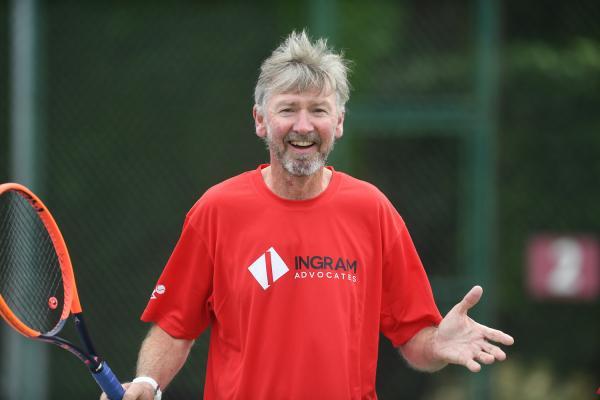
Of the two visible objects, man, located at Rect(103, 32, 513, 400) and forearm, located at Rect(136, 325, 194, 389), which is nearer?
man, located at Rect(103, 32, 513, 400)

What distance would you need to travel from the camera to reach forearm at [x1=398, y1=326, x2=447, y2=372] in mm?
3537

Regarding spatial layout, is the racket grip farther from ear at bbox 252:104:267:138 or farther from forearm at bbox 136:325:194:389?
ear at bbox 252:104:267:138

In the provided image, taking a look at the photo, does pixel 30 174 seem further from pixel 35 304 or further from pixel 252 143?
pixel 35 304

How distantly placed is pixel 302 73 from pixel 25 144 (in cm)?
322

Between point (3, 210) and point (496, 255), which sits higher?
point (3, 210)

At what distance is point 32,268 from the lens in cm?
454

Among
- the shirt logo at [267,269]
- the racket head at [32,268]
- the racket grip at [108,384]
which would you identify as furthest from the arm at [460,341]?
the racket head at [32,268]

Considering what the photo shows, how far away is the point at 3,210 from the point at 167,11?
8.67 ft

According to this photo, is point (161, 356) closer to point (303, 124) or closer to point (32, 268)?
point (303, 124)

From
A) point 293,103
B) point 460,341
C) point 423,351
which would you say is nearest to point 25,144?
point 293,103

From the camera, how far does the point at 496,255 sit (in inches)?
260

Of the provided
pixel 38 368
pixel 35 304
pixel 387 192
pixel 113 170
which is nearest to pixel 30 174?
pixel 113 170

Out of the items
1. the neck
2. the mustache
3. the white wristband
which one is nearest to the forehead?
the mustache

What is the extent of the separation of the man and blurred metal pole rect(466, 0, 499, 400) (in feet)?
8.32
